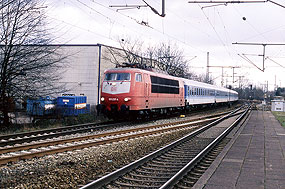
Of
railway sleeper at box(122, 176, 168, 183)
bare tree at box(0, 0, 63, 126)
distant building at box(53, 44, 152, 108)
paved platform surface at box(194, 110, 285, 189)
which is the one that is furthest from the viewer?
distant building at box(53, 44, 152, 108)

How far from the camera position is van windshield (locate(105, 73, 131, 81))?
1922cm

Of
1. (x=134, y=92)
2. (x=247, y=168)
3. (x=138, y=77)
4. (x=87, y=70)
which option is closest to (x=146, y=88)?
(x=138, y=77)

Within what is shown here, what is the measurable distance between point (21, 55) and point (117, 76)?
5603 mm

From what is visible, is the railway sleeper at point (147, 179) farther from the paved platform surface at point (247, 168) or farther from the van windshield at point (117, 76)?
the van windshield at point (117, 76)

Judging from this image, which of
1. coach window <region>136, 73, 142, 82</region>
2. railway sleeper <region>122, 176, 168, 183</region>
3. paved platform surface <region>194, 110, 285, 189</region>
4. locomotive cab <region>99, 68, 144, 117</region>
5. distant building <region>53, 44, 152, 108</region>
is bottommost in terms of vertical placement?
railway sleeper <region>122, 176, 168, 183</region>

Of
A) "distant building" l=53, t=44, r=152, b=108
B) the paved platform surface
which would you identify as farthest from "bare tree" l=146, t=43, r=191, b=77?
the paved platform surface

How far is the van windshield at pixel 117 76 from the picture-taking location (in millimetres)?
19219

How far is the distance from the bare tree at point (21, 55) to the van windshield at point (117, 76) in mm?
3841

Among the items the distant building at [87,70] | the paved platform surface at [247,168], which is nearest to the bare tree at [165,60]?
the distant building at [87,70]

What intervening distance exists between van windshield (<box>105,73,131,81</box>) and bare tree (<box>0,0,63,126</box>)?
3841 mm

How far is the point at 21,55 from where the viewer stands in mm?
16266

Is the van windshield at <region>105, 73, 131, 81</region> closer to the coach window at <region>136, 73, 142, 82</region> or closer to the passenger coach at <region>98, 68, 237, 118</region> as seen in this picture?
the passenger coach at <region>98, 68, 237, 118</region>

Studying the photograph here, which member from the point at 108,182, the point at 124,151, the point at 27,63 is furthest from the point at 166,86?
the point at 108,182

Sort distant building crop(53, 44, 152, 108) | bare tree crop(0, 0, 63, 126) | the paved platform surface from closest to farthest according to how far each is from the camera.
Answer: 1. the paved platform surface
2. bare tree crop(0, 0, 63, 126)
3. distant building crop(53, 44, 152, 108)
